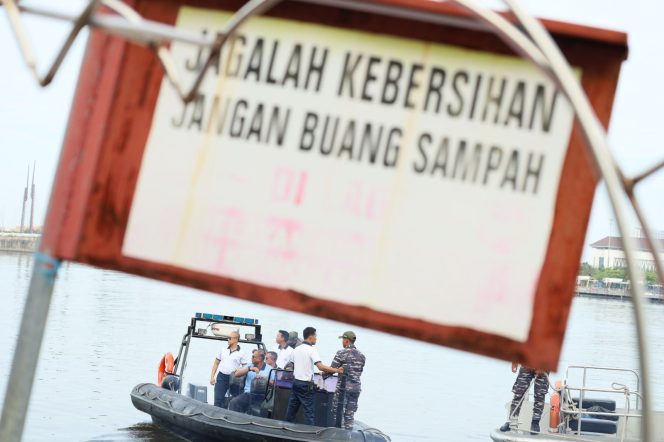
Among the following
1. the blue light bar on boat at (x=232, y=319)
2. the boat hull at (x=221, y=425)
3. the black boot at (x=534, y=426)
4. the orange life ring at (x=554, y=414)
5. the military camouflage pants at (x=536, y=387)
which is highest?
the blue light bar on boat at (x=232, y=319)

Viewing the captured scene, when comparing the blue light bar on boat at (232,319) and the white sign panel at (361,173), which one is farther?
the blue light bar on boat at (232,319)

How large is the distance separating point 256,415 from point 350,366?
1.99m

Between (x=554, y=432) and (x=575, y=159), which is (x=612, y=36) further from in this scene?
(x=554, y=432)

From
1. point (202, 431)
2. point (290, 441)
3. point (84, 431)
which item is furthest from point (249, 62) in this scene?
point (84, 431)

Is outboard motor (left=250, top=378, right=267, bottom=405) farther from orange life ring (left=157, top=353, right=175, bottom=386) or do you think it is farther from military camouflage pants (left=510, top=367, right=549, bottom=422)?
military camouflage pants (left=510, top=367, right=549, bottom=422)

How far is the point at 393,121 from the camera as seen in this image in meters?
4.50

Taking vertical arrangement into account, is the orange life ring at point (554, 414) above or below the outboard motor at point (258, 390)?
above

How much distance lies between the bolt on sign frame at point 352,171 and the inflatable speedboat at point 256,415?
13128mm

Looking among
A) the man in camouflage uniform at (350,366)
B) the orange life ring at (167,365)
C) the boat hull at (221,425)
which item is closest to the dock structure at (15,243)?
the orange life ring at (167,365)

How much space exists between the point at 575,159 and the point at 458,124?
18.0 inches

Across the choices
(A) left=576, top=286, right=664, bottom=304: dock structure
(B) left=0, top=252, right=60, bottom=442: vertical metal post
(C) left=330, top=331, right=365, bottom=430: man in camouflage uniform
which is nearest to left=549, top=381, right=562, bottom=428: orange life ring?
(C) left=330, top=331, right=365, bottom=430: man in camouflage uniform

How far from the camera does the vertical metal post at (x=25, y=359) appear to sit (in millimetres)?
4438

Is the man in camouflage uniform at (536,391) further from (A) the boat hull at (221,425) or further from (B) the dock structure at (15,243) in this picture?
(B) the dock structure at (15,243)

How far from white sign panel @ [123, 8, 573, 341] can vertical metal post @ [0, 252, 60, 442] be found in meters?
0.45
